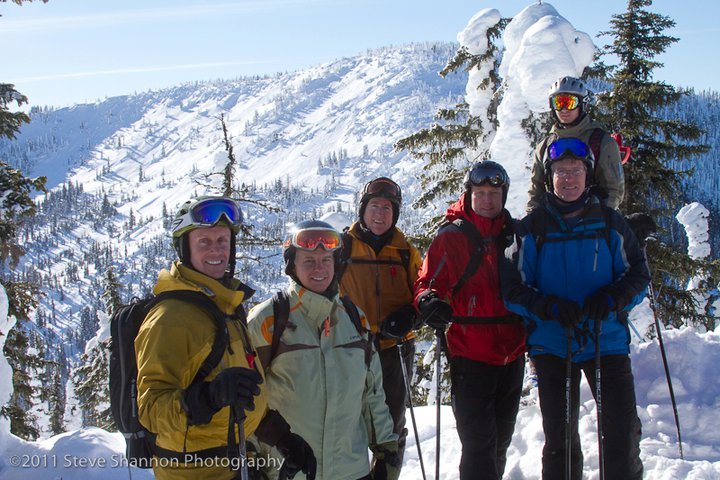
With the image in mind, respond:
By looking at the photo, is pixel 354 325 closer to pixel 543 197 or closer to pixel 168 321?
pixel 168 321

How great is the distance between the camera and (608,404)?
3551mm

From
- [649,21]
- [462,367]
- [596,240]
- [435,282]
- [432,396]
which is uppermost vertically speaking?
[649,21]

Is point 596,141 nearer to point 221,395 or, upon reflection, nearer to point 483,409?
point 483,409

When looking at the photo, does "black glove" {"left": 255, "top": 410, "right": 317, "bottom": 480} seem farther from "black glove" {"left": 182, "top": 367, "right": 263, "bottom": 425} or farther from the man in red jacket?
the man in red jacket

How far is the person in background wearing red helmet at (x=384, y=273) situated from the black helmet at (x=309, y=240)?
109 centimetres

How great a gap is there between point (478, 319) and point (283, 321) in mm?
1556

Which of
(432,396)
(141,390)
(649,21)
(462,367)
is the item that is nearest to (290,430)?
(141,390)

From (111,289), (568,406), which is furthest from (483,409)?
(111,289)

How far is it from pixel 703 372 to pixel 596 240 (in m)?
3.43

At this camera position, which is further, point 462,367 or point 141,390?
point 462,367

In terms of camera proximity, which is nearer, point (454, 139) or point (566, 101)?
point (566, 101)

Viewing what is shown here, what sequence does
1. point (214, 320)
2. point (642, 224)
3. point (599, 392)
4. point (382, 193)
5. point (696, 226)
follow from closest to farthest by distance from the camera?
point (214, 320) → point (599, 392) → point (642, 224) → point (382, 193) → point (696, 226)

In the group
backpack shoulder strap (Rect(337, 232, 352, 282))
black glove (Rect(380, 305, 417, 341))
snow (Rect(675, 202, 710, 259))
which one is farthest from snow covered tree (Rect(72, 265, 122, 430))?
snow (Rect(675, 202, 710, 259))

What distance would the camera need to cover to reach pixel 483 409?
12.7 feet
